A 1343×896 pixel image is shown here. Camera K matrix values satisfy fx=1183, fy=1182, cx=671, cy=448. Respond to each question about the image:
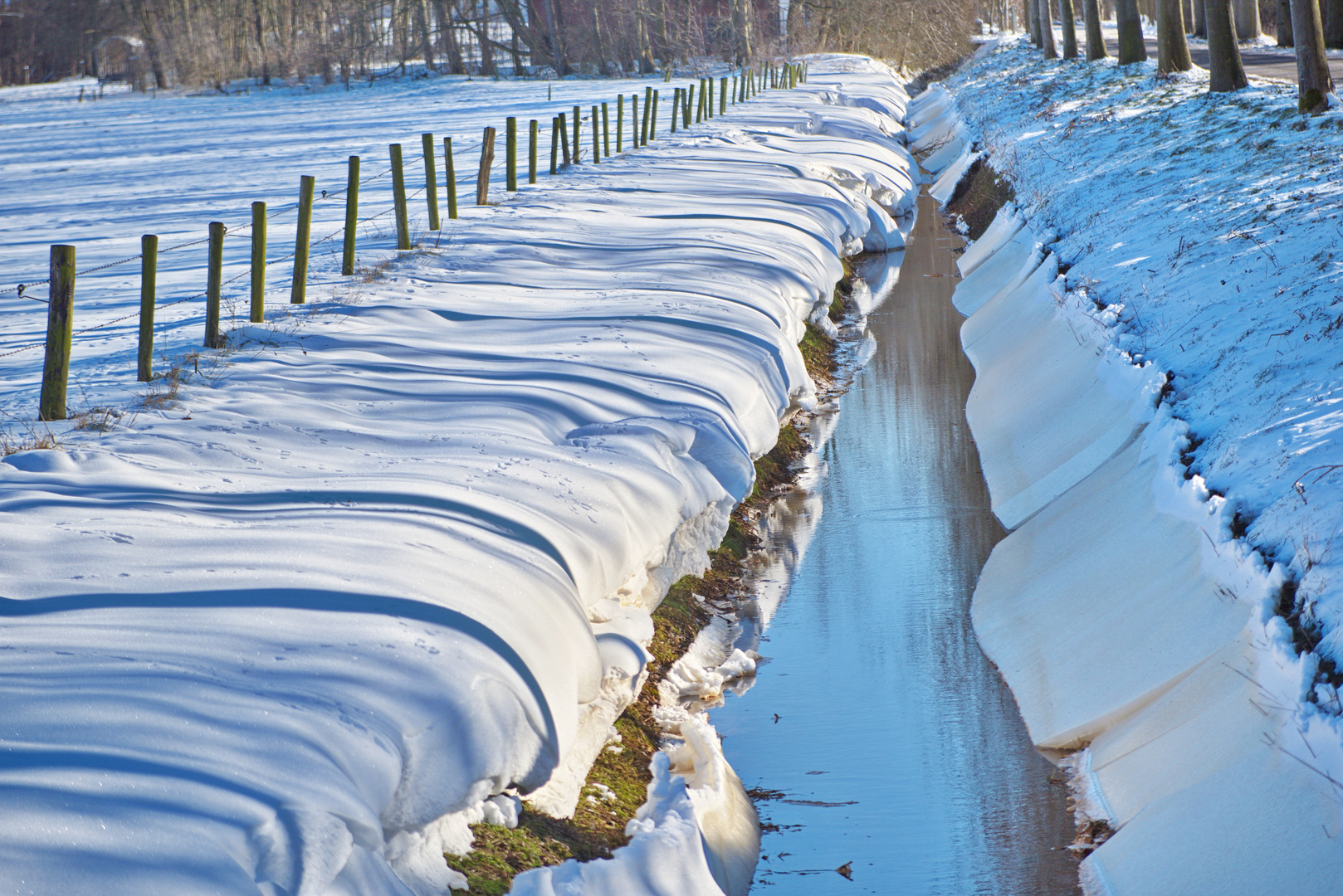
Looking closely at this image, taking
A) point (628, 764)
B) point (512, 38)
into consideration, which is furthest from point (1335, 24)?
point (512, 38)

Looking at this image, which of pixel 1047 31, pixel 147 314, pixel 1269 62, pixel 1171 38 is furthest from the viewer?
pixel 1047 31

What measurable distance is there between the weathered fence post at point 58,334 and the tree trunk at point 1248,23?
1447 inches

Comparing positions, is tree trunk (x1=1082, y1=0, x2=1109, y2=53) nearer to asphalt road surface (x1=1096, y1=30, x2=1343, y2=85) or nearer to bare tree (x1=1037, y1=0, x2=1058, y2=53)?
asphalt road surface (x1=1096, y1=30, x2=1343, y2=85)

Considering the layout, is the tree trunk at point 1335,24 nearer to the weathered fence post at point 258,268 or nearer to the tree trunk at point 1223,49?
the tree trunk at point 1223,49

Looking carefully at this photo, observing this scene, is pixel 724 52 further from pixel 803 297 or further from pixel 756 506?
pixel 756 506

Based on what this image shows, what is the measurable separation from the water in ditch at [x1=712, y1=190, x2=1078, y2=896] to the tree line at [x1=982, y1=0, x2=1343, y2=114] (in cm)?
634

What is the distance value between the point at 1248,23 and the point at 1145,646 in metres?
36.7

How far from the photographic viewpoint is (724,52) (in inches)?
2035

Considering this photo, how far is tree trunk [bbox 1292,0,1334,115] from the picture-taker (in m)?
12.7

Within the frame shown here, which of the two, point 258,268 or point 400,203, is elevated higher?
point 400,203

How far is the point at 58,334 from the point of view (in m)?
6.55

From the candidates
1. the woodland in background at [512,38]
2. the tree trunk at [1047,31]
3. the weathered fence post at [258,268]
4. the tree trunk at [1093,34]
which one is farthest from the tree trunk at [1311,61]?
the woodland in background at [512,38]

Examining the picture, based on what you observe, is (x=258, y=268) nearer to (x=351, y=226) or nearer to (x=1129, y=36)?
(x=351, y=226)

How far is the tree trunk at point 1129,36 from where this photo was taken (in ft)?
74.3
